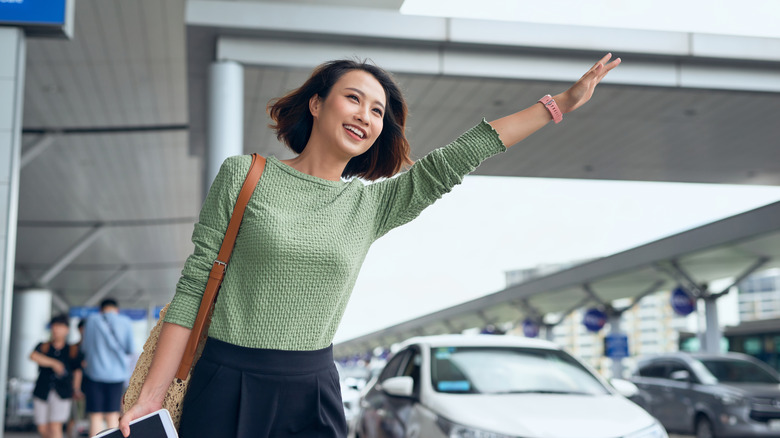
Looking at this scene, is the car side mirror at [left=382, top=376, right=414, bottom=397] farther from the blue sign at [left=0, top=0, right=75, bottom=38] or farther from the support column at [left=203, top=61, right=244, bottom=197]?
the blue sign at [left=0, top=0, right=75, bottom=38]

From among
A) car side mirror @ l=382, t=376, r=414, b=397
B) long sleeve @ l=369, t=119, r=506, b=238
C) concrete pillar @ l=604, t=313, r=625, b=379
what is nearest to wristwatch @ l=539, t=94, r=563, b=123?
long sleeve @ l=369, t=119, r=506, b=238

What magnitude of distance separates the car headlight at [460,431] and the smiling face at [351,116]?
12.4 ft

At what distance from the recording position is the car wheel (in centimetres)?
1419

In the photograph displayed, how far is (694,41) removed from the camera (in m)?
10.0

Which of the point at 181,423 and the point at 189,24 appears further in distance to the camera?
the point at 189,24

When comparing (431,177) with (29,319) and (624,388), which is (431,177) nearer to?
(624,388)

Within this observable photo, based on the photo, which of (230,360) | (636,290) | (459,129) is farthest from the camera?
(636,290)

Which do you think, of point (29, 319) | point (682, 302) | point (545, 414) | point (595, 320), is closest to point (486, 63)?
point (545, 414)

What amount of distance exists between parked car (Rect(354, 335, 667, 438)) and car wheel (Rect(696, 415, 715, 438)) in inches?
313

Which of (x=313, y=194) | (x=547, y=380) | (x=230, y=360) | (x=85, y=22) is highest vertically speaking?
(x=85, y=22)

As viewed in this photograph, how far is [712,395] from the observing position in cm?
1419

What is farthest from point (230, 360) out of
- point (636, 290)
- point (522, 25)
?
point (636, 290)

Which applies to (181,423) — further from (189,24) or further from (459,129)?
(459,129)

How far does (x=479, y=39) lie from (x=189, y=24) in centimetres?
314
